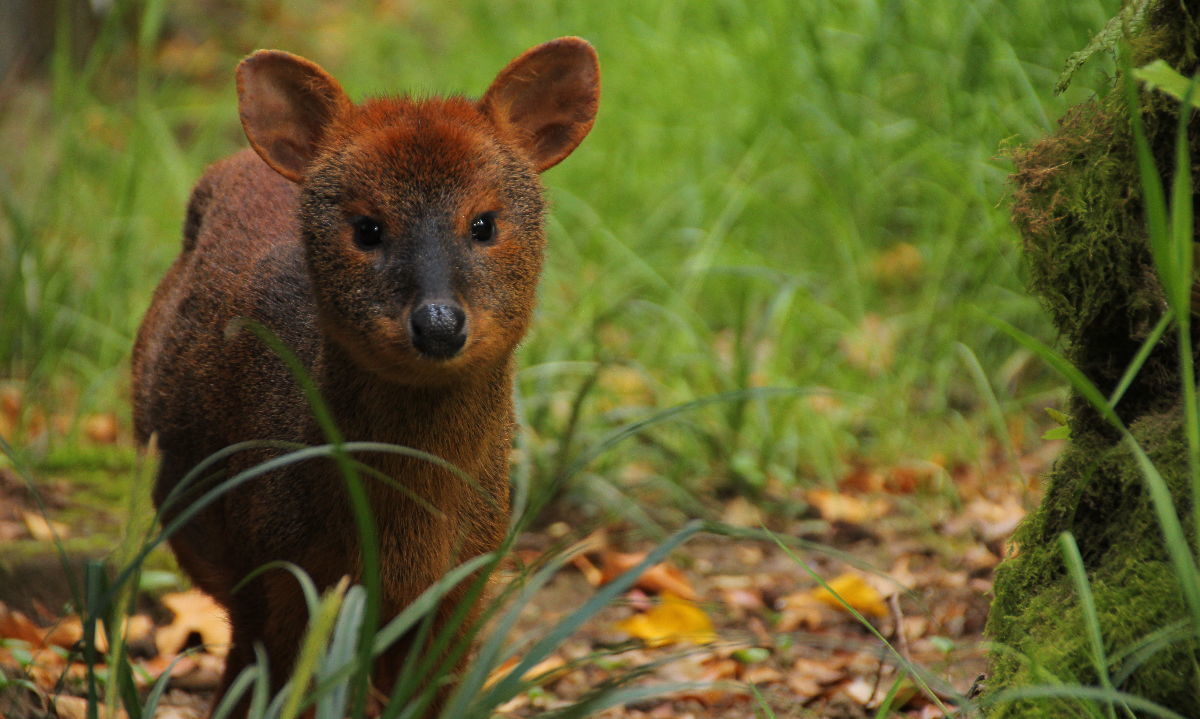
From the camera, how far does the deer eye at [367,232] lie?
276cm

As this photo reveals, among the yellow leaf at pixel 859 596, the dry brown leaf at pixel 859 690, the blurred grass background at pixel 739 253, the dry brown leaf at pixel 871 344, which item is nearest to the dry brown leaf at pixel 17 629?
the blurred grass background at pixel 739 253

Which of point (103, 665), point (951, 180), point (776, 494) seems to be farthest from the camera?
point (951, 180)

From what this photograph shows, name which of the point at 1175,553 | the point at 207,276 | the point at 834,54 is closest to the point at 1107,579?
the point at 1175,553

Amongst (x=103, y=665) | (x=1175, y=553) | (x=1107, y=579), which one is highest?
(x=1175, y=553)

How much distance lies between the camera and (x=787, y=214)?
6117 millimetres

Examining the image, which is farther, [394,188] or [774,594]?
[774,594]

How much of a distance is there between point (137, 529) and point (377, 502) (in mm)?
639

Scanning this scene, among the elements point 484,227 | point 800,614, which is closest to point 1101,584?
point 484,227

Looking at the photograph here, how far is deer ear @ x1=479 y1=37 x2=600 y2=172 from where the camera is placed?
122 inches

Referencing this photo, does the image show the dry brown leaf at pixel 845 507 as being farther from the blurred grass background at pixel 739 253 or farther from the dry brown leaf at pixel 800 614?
the dry brown leaf at pixel 800 614

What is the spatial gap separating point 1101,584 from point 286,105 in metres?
2.05

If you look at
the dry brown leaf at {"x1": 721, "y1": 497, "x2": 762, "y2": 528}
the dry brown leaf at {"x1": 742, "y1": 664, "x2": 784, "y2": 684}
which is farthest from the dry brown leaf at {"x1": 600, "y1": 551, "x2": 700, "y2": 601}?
the dry brown leaf at {"x1": 742, "y1": 664, "x2": 784, "y2": 684}

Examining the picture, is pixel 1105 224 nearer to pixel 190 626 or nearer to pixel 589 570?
pixel 589 570

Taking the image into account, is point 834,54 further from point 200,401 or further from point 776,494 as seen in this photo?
point 200,401
